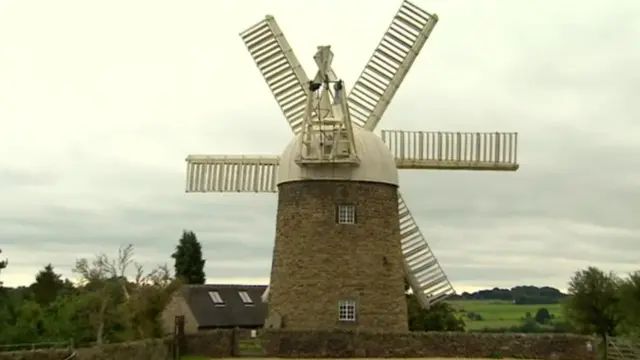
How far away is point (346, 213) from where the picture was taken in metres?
26.1

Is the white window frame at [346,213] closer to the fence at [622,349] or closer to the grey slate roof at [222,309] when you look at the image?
the fence at [622,349]

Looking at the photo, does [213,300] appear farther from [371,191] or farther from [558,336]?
[558,336]

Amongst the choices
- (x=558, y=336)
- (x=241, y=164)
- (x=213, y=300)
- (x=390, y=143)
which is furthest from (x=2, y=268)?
(x=558, y=336)

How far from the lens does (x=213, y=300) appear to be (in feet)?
130

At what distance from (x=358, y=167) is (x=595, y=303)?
13.5 m

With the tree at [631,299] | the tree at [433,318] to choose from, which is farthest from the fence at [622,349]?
the tree at [433,318]

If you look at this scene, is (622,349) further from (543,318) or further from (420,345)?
(543,318)

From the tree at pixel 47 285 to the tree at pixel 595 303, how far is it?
31.4 m

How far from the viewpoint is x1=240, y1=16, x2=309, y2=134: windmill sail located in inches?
1137

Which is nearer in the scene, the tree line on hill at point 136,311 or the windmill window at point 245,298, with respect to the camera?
the tree line on hill at point 136,311

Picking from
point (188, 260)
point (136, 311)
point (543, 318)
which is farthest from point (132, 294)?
point (543, 318)

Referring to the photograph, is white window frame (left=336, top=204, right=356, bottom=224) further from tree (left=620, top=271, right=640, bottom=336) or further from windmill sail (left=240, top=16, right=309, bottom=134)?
tree (left=620, top=271, right=640, bottom=336)

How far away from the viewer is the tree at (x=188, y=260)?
49.8 m

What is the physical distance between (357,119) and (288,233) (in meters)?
4.55
